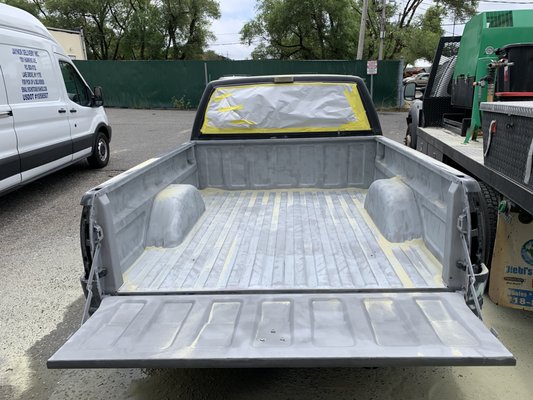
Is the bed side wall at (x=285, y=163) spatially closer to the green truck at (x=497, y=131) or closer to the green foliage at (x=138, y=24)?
the green truck at (x=497, y=131)

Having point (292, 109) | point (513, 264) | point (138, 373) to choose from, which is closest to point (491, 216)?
point (513, 264)

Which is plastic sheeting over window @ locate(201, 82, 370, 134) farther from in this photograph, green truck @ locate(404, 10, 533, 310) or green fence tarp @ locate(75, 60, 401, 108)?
green fence tarp @ locate(75, 60, 401, 108)

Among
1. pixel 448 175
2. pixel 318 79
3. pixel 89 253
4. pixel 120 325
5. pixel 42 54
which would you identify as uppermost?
pixel 42 54

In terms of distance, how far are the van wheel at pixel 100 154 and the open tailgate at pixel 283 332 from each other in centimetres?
726

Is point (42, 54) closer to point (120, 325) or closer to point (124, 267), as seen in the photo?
point (124, 267)

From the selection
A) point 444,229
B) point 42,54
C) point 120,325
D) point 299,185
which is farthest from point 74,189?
point 444,229

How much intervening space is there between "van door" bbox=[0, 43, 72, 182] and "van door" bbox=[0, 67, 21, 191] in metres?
0.11

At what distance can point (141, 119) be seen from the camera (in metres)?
19.5

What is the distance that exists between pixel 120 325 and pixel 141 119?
60.4ft

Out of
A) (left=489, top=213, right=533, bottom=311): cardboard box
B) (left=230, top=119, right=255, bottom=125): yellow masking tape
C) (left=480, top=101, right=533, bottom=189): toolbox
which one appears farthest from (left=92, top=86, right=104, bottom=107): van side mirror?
(left=489, top=213, right=533, bottom=311): cardboard box

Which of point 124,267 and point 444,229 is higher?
point 444,229

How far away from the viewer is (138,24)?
37188mm

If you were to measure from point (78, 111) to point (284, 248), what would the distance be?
21.0ft

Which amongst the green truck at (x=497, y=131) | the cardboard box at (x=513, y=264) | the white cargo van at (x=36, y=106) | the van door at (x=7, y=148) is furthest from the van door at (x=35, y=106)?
the cardboard box at (x=513, y=264)
